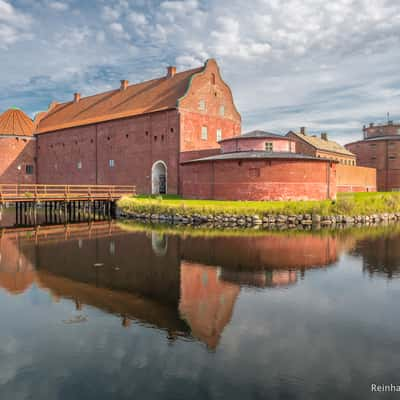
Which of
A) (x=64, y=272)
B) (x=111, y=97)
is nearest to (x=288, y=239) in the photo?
(x=64, y=272)

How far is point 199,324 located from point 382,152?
48.9 meters

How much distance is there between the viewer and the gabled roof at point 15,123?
1705 inches

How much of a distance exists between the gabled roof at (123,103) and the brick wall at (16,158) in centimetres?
217

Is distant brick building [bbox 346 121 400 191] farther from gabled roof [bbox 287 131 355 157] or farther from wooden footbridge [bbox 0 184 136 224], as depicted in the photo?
wooden footbridge [bbox 0 184 136 224]

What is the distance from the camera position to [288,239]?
635 inches

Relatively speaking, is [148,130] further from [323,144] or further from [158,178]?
[323,144]

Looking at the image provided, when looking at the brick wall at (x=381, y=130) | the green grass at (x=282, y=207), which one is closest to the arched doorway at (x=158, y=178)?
the green grass at (x=282, y=207)

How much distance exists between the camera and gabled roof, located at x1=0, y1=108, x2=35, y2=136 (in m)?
43.3

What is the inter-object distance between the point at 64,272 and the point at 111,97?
32.0m

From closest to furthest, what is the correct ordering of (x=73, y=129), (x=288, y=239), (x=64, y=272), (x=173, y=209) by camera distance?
(x=64, y=272)
(x=288, y=239)
(x=173, y=209)
(x=73, y=129)

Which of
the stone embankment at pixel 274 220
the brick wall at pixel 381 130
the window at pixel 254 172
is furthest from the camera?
the brick wall at pixel 381 130

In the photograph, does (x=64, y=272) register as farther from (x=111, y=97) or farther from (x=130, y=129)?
(x=111, y=97)

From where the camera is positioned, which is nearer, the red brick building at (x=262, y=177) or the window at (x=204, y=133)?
the red brick building at (x=262, y=177)

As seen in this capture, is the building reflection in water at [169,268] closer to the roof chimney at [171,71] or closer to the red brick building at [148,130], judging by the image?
the red brick building at [148,130]
